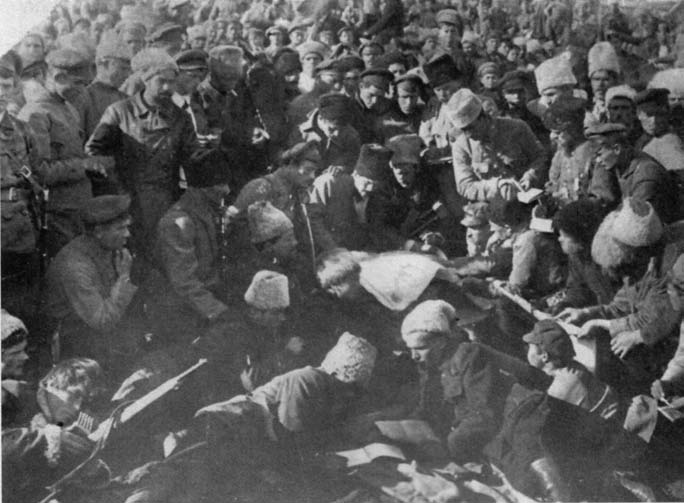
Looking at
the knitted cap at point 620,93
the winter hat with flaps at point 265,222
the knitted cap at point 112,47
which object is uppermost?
the knitted cap at point 112,47

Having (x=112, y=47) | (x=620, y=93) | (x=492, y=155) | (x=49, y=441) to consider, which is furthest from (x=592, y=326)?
(x=112, y=47)

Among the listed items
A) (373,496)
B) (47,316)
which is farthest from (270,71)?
(373,496)

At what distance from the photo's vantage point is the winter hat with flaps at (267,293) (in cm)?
525

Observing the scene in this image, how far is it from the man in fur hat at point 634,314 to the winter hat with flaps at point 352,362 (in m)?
1.02

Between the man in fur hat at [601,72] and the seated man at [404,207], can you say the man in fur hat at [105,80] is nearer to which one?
the seated man at [404,207]

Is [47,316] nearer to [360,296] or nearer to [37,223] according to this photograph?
[37,223]

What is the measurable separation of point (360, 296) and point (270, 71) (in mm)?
1491

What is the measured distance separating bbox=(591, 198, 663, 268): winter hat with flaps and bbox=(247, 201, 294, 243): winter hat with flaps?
1.58 m

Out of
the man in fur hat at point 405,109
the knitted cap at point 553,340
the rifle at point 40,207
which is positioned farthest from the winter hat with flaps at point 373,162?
the rifle at point 40,207

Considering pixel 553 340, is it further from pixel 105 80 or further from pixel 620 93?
pixel 105 80

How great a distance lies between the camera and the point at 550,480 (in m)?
5.12

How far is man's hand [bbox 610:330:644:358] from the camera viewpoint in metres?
5.18

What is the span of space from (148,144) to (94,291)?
0.83 meters

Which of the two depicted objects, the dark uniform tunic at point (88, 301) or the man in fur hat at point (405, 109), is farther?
the man in fur hat at point (405, 109)
